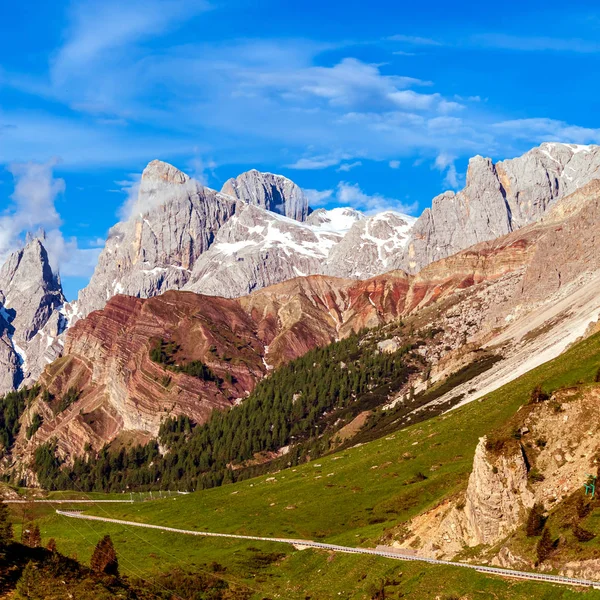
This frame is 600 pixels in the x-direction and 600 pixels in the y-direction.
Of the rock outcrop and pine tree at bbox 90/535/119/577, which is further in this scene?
pine tree at bbox 90/535/119/577

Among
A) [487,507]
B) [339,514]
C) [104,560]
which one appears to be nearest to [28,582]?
[104,560]

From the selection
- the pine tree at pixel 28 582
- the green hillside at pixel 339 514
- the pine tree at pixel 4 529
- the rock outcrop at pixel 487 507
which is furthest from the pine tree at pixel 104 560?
the rock outcrop at pixel 487 507

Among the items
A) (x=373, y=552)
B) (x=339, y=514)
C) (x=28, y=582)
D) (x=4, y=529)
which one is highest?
(x=4, y=529)

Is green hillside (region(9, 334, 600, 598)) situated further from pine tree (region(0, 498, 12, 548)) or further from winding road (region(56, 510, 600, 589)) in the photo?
pine tree (region(0, 498, 12, 548))

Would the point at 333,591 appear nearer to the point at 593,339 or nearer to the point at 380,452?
the point at 380,452

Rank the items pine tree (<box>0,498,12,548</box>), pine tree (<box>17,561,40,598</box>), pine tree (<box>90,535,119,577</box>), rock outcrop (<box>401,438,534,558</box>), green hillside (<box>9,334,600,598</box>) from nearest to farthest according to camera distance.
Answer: pine tree (<box>17,561,40,598</box>) → rock outcrop (<box>401,438,534,558</box>) → green hillside (<box>9,334,600,598</box>) → pine tree (<box>90,535,119,577</box>) → pine tree (<box>0,498,12,548</box>)

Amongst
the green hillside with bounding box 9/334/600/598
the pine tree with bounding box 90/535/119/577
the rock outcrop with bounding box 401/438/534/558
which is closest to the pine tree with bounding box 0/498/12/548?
the pine tree with bounding box 90/535/119/577

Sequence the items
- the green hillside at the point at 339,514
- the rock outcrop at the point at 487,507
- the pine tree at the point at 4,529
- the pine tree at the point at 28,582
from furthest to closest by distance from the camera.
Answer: the pine tree at the point at 4,529 → the green hillside at the point at 339,514 → the rock outcrop at the point at 487,507 → the pine tree at the point at 28,582

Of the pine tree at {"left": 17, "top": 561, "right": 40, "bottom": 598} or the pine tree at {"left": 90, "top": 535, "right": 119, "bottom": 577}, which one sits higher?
the pine tree at {"left": 17, "top": 561, "right": 40, "bottom": 598}

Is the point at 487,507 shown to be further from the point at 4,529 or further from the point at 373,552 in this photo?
the point at 4,529

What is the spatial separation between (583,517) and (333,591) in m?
22.4

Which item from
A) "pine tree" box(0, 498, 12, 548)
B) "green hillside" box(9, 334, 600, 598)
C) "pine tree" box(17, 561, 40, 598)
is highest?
"pine tree" box(0, 498, 12, 548)

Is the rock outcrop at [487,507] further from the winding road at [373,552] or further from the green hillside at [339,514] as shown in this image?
the green hillside at [339,514]

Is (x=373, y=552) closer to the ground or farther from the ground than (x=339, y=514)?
farther from the ground
